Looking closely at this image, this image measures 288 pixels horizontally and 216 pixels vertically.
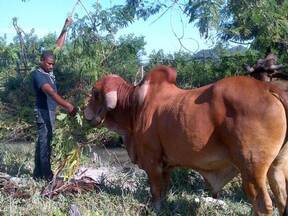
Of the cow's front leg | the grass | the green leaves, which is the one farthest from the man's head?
the cow's front leg

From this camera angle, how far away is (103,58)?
321 inches

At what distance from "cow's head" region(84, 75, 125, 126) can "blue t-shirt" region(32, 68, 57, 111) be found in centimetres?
77

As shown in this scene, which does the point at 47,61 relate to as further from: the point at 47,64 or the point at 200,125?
the point at 200,125

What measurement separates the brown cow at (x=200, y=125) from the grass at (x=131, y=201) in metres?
0.24

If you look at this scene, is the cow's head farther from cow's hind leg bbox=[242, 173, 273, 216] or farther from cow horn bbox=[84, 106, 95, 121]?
cow's hind leg bbox=[242, 173, 273, 216]

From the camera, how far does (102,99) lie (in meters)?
5.54

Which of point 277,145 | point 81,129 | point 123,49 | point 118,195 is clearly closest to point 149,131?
point 118,195

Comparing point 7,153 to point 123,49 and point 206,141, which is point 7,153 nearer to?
point 123,49

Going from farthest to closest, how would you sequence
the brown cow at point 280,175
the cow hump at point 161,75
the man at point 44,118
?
the man at point 44,118 → the cow hump at point 161,75 → the brown cow at point 280,175

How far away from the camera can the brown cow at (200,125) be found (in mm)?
4176

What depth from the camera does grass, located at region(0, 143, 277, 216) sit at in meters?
4.76

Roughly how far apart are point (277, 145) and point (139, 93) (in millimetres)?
1583

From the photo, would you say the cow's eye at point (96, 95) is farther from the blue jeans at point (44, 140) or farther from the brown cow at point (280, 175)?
the brown cow at point (280, 175)

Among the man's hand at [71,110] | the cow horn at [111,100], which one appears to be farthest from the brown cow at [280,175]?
the man's hand at [71,110]
